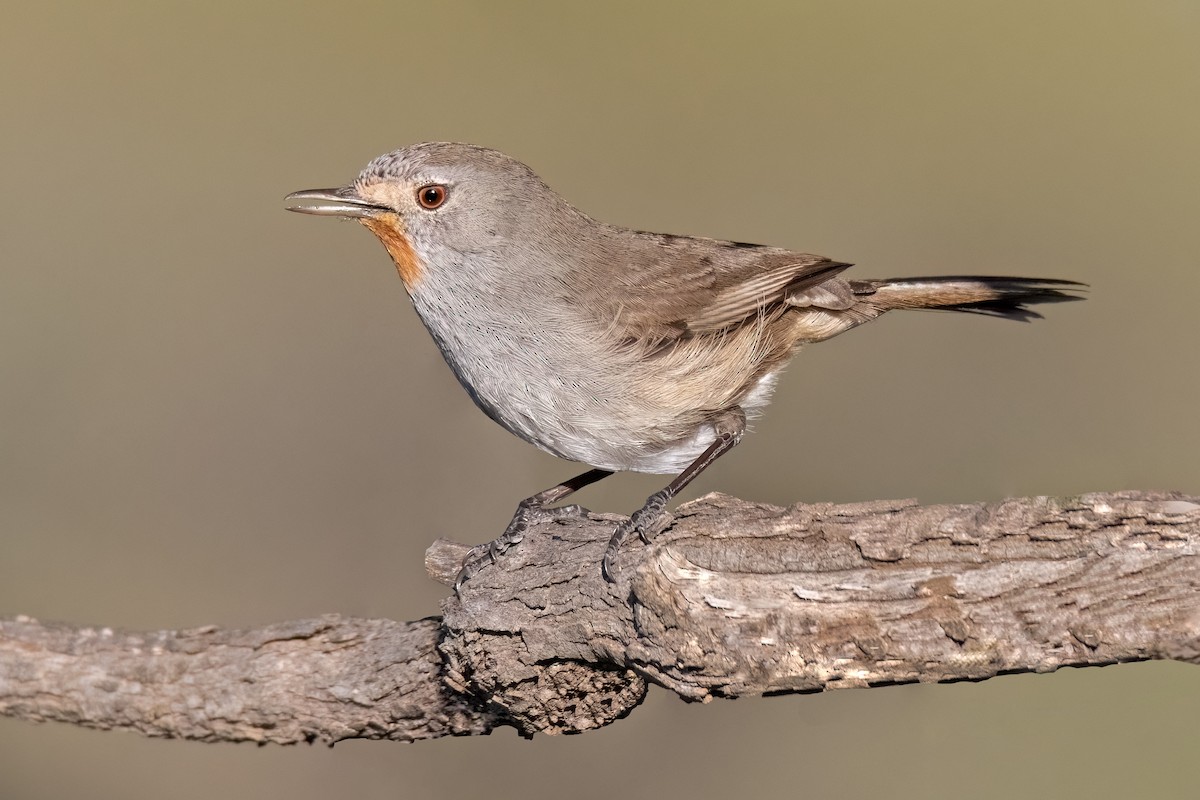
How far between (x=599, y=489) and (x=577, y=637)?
305 centimetres

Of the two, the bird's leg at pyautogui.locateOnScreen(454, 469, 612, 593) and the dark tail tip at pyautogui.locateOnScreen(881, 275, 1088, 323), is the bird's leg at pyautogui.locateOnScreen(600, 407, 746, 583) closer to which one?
the bird's leg at pyautogui.locateOnScreen(454, 469, 612, 593)

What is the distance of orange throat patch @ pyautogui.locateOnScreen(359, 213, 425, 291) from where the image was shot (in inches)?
171

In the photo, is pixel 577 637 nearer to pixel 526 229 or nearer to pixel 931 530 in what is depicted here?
pixel 931 530

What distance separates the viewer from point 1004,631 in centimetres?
306

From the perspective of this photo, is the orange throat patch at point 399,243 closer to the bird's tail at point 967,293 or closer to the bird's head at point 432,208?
the bird's head at point 432,208

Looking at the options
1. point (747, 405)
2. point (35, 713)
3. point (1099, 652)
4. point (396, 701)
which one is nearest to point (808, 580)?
point (1099, 652)

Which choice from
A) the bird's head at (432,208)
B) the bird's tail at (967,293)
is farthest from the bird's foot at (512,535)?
the bird's tail at (967,293)

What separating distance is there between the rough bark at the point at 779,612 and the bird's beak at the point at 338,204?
149 centimetres

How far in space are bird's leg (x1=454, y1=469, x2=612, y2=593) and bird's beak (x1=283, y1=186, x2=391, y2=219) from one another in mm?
1386

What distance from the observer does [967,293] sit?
15.1 ft

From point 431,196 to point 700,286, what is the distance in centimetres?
118

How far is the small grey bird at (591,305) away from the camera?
409 cm

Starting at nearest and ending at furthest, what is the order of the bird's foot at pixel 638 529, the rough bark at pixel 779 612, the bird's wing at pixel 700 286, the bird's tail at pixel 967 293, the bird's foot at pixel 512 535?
the rough bark at pixel 779 612, the bird's foot at pixel 638 529, the bird's foot at pixel 512 535, the bird's wing at pixel 700 286, the bird's tail at pixel 967 293

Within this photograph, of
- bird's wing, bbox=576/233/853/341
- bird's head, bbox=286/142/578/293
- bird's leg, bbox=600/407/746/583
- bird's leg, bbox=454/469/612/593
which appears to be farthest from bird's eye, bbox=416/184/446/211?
bird's leg, bbox=600/407/746/583
